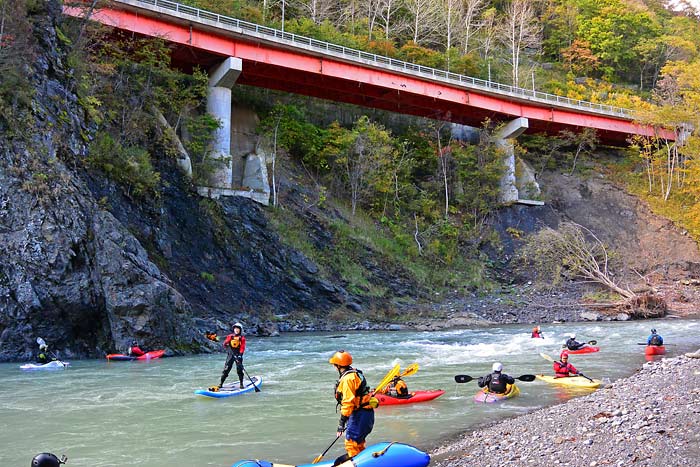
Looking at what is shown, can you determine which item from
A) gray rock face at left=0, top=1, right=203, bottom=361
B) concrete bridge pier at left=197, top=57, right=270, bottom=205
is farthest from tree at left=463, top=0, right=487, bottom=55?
gray rock face at left=0, top=1, right=203, bottom=361

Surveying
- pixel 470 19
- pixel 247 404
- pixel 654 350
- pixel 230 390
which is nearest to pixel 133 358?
pixel 230 390

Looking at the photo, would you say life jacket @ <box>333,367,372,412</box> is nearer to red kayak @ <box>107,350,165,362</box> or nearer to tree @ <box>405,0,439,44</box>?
red kayak @ <box>107,350,165,362</box>

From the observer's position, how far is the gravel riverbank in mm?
6270

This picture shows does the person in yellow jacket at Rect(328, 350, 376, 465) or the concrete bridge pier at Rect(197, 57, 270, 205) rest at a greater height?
the concrete bridge pier at Rect(197, 57, 270, 205)

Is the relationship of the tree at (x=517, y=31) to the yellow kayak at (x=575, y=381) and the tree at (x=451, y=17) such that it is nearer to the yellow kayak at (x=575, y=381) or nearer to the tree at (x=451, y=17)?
the tree at (x=451, y=17)

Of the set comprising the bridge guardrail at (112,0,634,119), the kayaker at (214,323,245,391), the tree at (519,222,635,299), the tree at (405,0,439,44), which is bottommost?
the kayaker at (214,323,245,391)

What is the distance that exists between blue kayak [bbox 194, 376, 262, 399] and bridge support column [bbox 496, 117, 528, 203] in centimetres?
3191

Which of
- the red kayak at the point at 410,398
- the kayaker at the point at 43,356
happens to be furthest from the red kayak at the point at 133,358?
the red kayak at the point at 410,398

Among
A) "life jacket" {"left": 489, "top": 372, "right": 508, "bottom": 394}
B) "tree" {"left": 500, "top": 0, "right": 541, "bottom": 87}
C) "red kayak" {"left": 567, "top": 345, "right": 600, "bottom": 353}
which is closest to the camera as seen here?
"life jacket" {"left": 489, "top": 372, "right": 508, "bottom": 394}

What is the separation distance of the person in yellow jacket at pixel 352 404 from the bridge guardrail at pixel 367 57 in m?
26.8

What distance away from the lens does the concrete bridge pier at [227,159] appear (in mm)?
30344

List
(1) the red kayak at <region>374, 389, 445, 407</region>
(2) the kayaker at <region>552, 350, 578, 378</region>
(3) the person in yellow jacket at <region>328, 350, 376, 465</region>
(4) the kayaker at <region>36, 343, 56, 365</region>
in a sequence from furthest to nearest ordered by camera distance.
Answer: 1. (4) the kayaker at <region>36, 343, 56, 365</region>
2. (2) the kayaker at <region>552, 350, 578, 378</region>
3. (1) the red kayak at <region>374, 389, 445, 407</region>
4. (3) the person in yellow jacket at <region>328, 350, 376, 465</region>

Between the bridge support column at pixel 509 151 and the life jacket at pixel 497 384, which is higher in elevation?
the bridge support column at pixel 509 151

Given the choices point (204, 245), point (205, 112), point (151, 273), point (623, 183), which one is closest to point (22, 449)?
point (151, 273)
